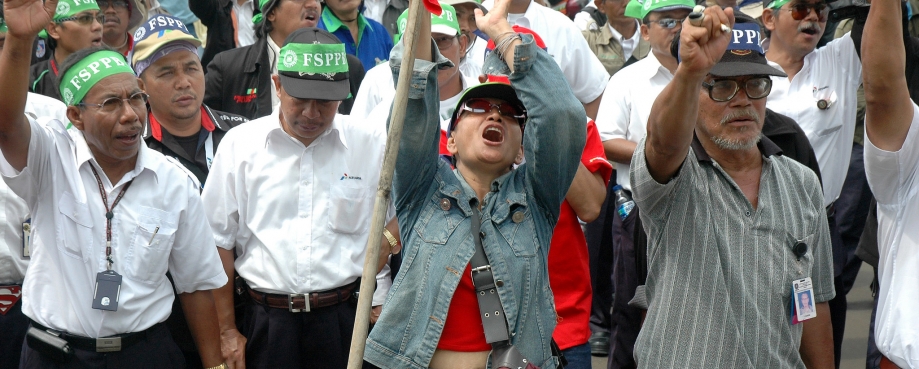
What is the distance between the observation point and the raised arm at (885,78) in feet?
10.9

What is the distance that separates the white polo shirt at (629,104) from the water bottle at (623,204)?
155mm

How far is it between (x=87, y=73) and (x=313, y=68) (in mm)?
995

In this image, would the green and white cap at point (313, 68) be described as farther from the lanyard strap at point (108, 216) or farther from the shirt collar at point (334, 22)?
the shirt collar at point (334, 22)

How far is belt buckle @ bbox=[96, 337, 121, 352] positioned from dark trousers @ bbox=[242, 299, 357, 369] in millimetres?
708

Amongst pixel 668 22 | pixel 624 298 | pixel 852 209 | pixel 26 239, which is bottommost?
pixel 624 298

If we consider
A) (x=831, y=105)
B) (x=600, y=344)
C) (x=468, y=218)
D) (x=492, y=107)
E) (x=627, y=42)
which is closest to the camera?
(x=468, y=218)

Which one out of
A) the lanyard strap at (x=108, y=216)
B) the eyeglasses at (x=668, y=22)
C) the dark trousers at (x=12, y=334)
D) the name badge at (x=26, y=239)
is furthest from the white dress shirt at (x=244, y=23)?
the lanyard strap at (x=108, y=216)

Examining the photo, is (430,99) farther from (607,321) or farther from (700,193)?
(607,321)

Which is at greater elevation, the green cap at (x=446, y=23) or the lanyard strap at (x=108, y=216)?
the green cap at (x=446, y=23)

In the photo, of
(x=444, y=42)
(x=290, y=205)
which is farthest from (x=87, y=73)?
(x=444, y=42)

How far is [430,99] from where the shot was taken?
10.9 feet

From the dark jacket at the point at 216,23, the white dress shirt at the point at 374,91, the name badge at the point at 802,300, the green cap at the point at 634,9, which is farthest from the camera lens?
the dark jacket at the point at 216,23

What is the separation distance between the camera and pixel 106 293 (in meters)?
3.97

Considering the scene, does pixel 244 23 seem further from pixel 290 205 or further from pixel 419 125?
pixel 419 125
